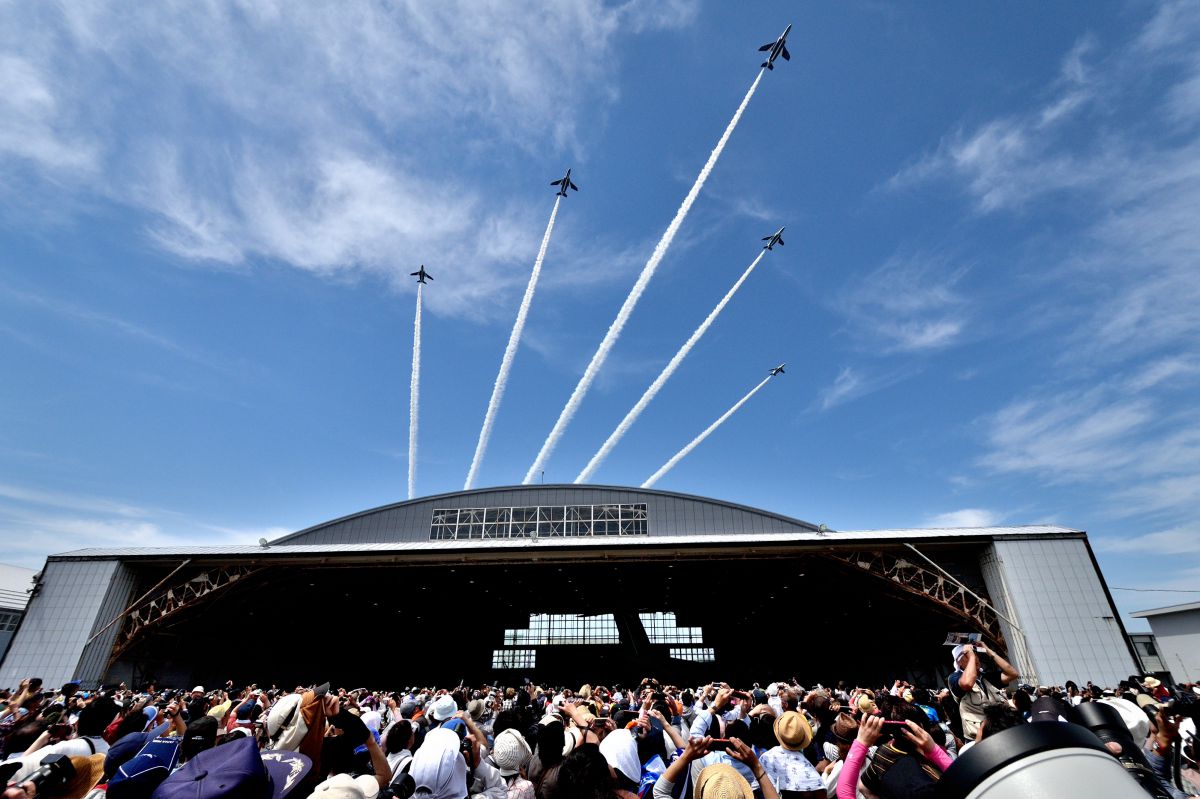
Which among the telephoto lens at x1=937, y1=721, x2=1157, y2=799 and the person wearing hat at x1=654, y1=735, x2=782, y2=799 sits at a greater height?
the telephoto lens at x1=937, y1=721, x2=1157, y2=799

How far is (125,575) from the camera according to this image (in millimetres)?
29828

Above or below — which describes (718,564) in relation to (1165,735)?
above

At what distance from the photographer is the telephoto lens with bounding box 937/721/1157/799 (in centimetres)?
119

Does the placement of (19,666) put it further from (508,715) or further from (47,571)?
(508,715)

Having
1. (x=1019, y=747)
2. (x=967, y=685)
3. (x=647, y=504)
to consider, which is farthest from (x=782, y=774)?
(x=647, y=504)

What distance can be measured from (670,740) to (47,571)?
37576 millimetres

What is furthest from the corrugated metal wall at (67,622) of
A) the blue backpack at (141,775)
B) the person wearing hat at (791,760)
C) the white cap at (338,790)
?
the person wearing hat at (791,760)

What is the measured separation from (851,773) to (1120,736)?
1.75 metres

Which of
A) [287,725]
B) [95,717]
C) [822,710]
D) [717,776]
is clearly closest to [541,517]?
[822,710]

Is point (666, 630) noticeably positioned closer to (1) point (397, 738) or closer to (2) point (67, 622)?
(2) point (67, 622)

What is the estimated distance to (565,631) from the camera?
52688 mm

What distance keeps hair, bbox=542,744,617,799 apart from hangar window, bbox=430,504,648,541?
3599 centimetres

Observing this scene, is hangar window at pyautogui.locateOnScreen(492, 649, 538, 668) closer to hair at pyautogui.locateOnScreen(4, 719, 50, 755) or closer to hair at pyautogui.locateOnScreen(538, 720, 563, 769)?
hair at pyautogui.locateOnScreen(4, 719, 50, 755)

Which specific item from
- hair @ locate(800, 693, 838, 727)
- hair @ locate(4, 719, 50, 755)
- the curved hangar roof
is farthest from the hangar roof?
hair @ locate(4, 719, 50, 755)
